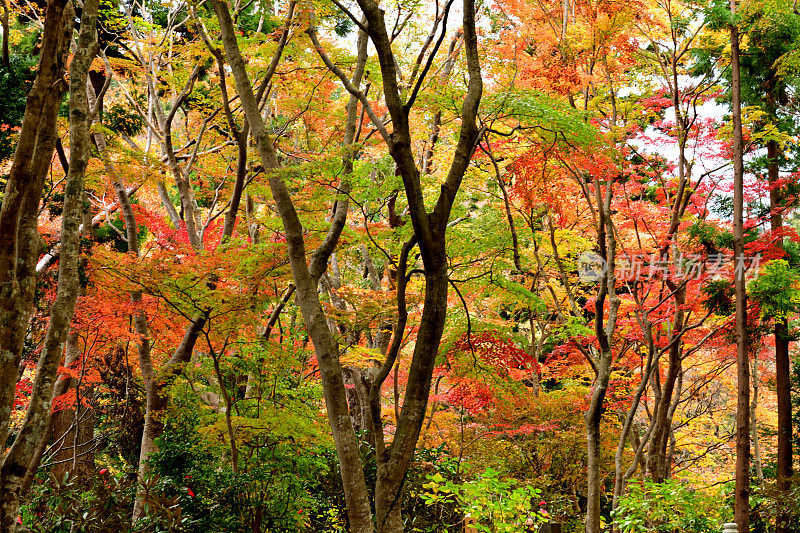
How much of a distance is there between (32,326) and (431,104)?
303 inches

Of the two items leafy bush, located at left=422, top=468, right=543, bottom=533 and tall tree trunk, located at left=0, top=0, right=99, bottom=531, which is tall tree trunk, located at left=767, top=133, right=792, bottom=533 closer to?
leafy bush, located at left=422, top=468, right=543, bottom=533

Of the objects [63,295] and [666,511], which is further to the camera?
[666,511]

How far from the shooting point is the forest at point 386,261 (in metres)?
4.04

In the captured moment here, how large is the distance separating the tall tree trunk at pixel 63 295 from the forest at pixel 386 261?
2cm

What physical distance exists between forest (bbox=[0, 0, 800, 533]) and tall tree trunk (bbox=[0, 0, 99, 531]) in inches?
0.7

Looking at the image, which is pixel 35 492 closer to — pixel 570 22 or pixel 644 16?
pixel 570 22

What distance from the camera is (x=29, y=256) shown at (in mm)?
3410

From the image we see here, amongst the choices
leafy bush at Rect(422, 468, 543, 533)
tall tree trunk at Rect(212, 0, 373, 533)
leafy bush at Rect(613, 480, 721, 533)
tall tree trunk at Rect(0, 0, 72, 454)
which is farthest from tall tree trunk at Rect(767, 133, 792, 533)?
tall tree trunk at Rect(0, 0, 72, 454)

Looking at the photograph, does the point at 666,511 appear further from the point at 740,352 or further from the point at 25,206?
the point at 25,206

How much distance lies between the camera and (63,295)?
3498 millimetres

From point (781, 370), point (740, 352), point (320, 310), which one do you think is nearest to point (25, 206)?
point (320, 310)

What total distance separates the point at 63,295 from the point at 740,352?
7.37 metres

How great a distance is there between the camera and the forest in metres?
4.04

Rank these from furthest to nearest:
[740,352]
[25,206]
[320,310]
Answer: [740,352] < [320,310] < [25,206]
